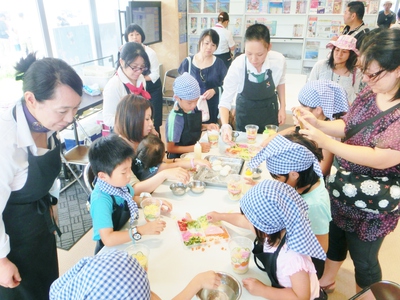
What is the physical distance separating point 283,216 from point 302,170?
1.11ft

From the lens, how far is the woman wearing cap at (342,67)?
2.73 metres

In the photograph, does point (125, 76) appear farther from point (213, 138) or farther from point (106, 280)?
point (106, 280)

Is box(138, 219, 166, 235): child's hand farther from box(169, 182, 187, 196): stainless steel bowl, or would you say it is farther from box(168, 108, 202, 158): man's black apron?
box(168, 108, 202, 158): man's black apron

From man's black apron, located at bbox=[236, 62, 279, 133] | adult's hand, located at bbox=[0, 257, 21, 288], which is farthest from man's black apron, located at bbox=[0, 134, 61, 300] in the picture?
man's black apron, located at bbox=[236, 62, 279, 133]

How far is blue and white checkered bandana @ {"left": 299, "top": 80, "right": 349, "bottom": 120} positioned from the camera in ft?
6.48

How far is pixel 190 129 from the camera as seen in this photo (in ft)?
8.13

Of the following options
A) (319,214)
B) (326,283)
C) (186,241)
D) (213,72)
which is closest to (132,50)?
(213,72)

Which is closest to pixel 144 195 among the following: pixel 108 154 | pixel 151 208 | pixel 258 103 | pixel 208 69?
pixel 151 208

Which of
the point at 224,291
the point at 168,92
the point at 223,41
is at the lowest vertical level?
the point at 168,92

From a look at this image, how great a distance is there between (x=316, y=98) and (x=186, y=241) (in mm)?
1284

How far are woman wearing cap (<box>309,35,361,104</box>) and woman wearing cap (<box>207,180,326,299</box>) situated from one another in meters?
2.05

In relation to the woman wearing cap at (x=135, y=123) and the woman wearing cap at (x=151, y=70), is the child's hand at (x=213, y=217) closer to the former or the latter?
the woman wearing cap at (x=135, y=123)

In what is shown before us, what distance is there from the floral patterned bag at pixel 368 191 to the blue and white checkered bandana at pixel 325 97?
1.94ft

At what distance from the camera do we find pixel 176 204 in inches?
65.7
